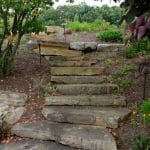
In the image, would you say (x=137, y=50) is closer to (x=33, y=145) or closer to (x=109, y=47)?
(x=109, y=47)

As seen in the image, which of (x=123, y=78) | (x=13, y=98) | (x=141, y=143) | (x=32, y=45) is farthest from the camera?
(x=32, y=45)

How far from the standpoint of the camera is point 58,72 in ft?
21.4

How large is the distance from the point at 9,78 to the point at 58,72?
2.86 ft

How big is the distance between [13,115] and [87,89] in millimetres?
1280

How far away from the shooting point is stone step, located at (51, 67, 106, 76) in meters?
6.54

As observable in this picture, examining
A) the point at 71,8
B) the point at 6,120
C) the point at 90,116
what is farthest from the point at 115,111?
the point at 71,8

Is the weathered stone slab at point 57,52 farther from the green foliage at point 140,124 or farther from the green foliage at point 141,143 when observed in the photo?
the green foliage at point 141,143

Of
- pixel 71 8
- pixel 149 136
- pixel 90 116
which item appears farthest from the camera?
pixel 71 8

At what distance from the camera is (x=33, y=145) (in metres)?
4.55

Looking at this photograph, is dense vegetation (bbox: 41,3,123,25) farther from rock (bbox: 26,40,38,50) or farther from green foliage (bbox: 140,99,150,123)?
green foliage (bbox: 140,99,150,123)

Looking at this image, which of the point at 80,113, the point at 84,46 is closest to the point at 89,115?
the point at 80,113

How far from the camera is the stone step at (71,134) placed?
14.2 ft

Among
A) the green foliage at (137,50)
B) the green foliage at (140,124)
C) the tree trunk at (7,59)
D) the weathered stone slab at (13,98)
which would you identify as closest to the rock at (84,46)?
the green foliage at (137,50)

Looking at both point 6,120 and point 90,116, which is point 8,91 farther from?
point 90,116
